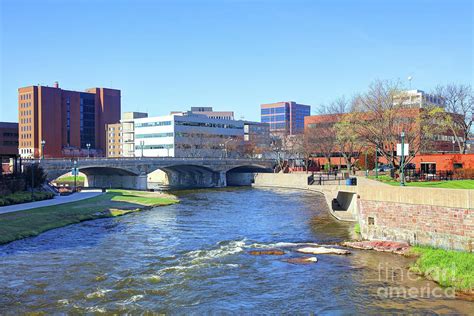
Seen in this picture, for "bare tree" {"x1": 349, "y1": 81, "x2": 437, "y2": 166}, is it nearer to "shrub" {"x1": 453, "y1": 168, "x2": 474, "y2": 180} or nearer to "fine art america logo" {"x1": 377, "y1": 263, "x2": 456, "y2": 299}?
"shrub" {"x1": 453, "y1": 168, "x2": 474, "y2": 180}

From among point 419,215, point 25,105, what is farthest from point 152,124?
point 419,215

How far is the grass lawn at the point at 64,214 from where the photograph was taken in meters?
37.1

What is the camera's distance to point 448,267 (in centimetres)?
2439

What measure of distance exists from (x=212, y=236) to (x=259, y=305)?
661 inches

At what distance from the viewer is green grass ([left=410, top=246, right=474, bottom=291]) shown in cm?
2289

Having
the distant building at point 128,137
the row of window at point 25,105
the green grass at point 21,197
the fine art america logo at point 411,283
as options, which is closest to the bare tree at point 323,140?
the green grass at point 21,197

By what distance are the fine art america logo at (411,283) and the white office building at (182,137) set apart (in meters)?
127

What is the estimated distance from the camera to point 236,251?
102 ft

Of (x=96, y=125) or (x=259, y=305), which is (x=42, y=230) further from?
(x=96, y=125)

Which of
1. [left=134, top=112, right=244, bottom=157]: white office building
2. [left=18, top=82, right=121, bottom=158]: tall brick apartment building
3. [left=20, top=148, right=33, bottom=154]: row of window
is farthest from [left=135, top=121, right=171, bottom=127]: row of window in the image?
[left=20, top=148, right=33, bottom=154]: row of window

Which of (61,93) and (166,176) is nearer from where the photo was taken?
(166,176)

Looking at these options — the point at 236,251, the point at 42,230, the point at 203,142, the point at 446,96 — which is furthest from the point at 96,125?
the point at 236,251

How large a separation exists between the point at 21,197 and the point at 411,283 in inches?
1654

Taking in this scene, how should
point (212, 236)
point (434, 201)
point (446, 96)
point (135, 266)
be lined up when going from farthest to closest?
point (446, 96), point (212, 236), point (434, 201), point (135, 266)
